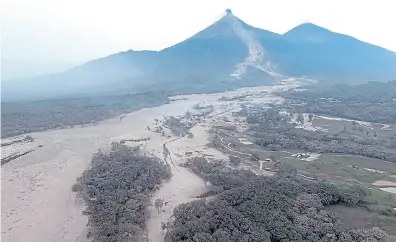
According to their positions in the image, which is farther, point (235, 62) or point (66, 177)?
point (235, 62)

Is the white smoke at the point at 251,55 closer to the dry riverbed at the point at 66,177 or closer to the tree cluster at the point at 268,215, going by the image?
the dry riverbed at the point at 66,177

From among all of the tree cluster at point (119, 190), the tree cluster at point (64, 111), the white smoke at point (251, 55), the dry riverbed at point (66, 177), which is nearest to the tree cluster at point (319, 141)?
the dry riverbed at point (66, 177)

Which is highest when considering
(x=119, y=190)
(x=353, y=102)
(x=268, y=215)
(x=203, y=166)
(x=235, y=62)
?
(x=235, y=62)

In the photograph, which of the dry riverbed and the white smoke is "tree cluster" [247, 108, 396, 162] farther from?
the white smoke

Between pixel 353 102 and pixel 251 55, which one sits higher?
pixel 251 55

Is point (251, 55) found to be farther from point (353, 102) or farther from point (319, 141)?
point (319, 141)

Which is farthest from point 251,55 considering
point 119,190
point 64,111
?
point 119,190

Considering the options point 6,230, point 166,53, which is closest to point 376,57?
point 166,53
